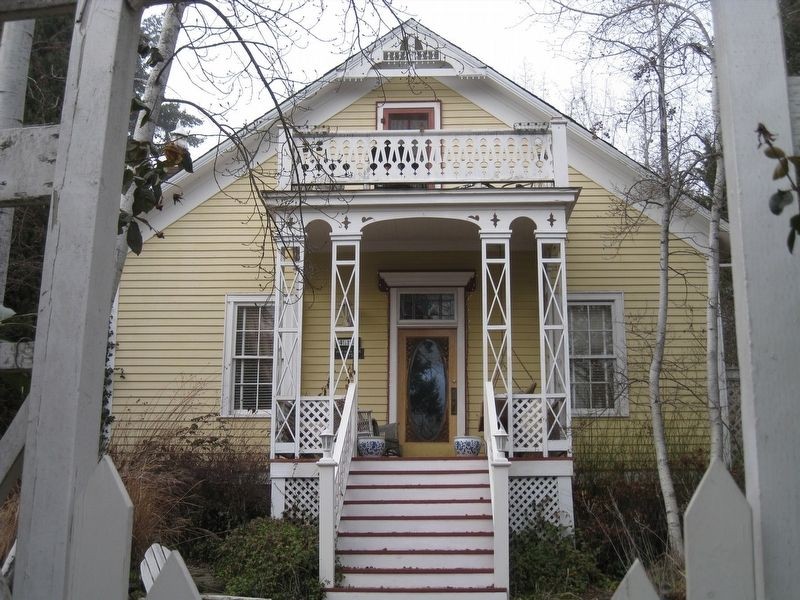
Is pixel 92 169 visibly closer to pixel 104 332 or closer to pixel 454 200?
pixel 104 332

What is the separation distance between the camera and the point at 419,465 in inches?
420

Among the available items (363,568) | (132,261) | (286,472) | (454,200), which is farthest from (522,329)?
(132,261)

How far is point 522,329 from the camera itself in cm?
1349

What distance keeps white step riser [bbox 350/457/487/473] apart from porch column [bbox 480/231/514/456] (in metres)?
0.62

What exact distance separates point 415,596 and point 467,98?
378 inches

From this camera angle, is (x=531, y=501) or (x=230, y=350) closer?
(x=531, y=501)

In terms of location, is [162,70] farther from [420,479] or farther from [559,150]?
[559,150]

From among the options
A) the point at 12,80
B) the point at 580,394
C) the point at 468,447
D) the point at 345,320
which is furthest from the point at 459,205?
the point at 12,80

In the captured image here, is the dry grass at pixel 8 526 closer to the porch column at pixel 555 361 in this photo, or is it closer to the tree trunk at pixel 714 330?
the porch column at pixel 555 361

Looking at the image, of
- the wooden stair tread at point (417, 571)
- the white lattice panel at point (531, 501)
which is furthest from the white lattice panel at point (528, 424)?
the wooden stair tread at point (417, 571)

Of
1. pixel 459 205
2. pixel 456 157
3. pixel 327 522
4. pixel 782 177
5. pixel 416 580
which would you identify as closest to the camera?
pixel 782 177

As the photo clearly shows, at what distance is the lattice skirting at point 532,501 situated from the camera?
10.2 meters

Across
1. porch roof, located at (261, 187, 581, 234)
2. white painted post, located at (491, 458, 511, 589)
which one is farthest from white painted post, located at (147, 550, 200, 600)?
porch roof, located at (261, 187, 581, 234)

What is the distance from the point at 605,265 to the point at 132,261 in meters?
8.91
